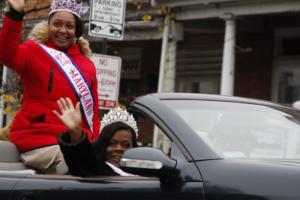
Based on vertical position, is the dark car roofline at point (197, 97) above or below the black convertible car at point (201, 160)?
above

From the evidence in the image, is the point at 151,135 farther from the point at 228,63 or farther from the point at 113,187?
the point at 228,63

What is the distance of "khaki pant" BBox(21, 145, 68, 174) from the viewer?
191 inches

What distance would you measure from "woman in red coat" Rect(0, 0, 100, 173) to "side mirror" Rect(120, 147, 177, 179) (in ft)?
3.89

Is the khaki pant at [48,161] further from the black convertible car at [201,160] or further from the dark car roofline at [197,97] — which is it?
the dark car roofline at [197,97]

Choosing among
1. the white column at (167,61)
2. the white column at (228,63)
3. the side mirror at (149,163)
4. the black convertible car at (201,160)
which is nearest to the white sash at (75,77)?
the black convertible car at (201,160)

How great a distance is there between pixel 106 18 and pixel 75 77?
378 cm

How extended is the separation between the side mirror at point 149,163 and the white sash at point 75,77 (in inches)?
59.3

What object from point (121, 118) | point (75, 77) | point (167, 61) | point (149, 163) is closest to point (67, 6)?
point (75, 77)

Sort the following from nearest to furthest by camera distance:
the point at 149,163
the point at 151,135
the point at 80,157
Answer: the point at 149,163 → the point at 80,157 → the point at 151,135

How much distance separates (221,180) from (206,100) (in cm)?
80

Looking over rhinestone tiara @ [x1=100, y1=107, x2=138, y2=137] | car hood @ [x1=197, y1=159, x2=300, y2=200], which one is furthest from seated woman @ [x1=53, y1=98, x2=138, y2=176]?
car hood @ [x1=197, y1=159, x2=300, y2=200]

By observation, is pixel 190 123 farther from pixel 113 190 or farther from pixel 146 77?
pixel 146 77

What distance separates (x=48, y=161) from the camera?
4867mm

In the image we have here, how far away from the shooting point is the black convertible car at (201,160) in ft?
11.9
